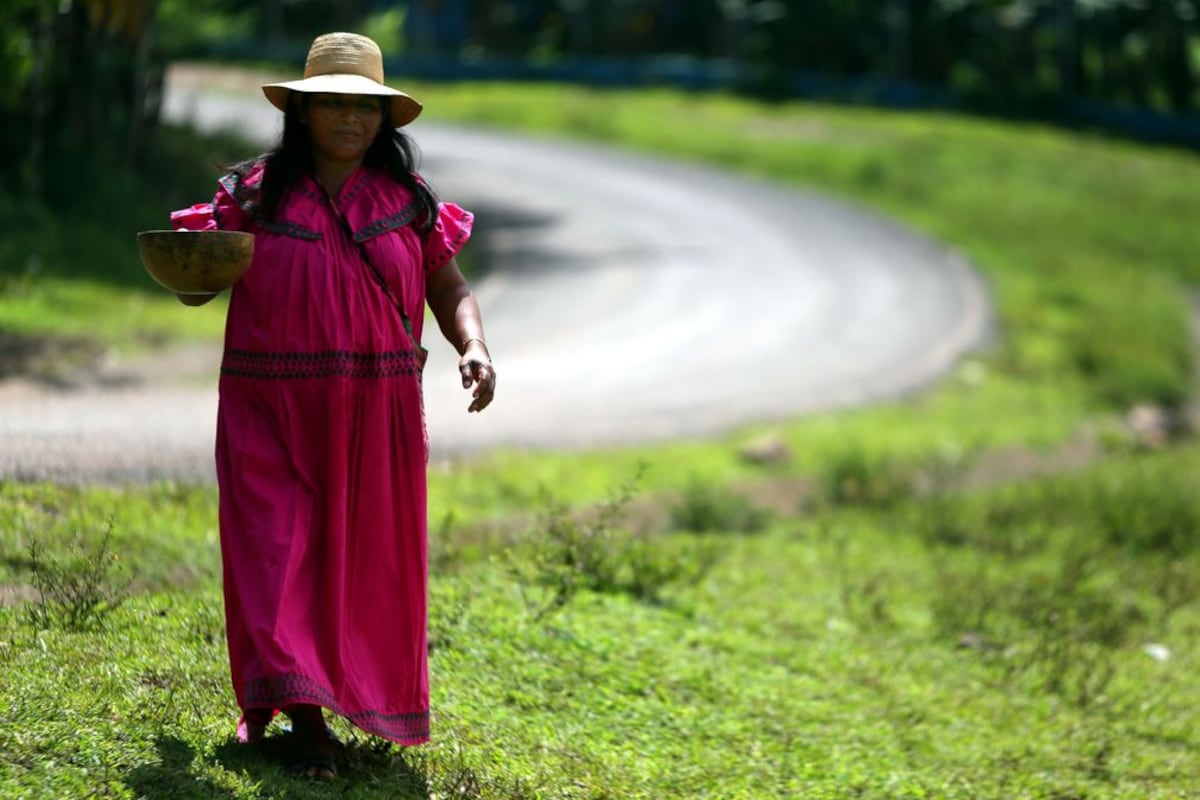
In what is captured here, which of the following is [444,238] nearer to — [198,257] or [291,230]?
[291,230]

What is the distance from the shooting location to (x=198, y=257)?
15.4 ft

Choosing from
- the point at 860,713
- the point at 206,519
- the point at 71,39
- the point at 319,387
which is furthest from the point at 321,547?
the point at 71,39

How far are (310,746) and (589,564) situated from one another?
9.36ft

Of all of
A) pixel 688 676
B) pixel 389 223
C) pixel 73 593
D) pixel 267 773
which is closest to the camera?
pixel 267 773

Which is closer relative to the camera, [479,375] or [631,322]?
[479,375]

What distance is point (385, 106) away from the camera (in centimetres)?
502

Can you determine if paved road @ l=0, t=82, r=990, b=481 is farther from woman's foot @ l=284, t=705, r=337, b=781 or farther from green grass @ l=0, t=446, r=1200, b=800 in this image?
woman's foot @ l=284, t=705, r=337, b=781

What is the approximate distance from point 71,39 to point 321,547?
12.9 metres

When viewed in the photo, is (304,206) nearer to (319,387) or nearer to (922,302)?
(319,387)

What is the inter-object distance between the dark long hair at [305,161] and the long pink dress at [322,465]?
40 millimetres

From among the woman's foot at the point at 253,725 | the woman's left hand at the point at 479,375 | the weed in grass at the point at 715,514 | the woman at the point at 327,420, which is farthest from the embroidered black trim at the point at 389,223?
the weed in grass at the point at 715,514

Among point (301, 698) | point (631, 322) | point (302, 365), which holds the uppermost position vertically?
point (302, 365)

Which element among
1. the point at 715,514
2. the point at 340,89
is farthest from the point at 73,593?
the point at 715,514

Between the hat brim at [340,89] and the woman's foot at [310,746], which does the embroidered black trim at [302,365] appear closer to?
the hat brim at [340,89]
